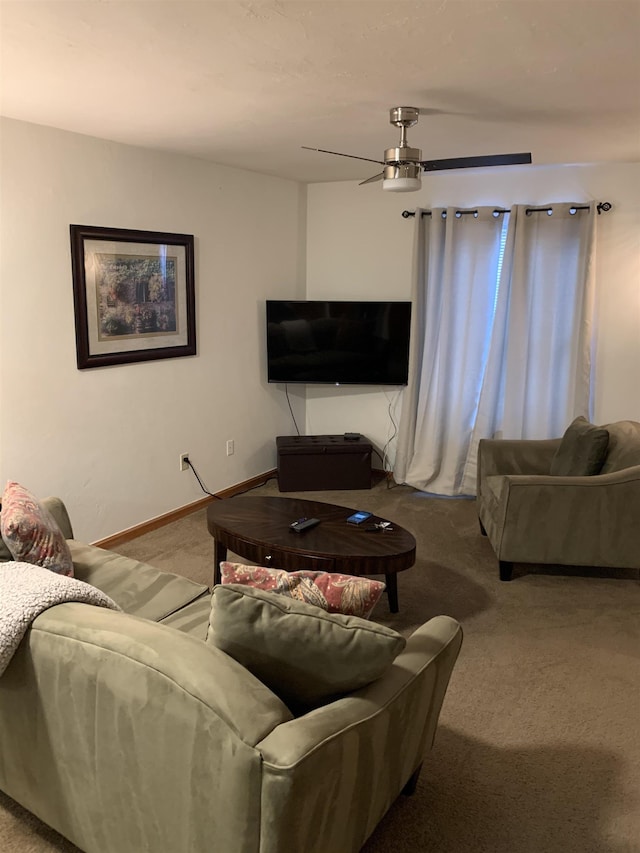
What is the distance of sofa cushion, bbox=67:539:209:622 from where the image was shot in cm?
241

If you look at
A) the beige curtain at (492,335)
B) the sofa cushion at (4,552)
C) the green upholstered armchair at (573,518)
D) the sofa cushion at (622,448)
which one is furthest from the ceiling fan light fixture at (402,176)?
the sofa cushion at (4,552)

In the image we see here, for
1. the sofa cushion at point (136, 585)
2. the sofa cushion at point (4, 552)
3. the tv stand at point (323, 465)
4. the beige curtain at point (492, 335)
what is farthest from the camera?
the tv stand at point (323, 465)

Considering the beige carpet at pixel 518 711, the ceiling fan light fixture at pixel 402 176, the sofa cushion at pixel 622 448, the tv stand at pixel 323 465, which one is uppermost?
the ceiling fan light fixture at pixel 402 176

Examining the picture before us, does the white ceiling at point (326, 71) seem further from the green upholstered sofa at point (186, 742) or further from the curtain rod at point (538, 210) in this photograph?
the green upholstered sofa at point (186, 742)

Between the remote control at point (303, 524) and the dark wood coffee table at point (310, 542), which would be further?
the remote control at point (303, 524)

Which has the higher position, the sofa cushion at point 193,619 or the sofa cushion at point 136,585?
the sofa cushion at point 136,585

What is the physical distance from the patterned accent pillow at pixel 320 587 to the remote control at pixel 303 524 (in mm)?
A: 1318

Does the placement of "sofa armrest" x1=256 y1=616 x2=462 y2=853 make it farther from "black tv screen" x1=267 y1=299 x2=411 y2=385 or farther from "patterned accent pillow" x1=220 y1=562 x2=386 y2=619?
"black tv screen" x1=267 y1=299 x2=411 y2=385

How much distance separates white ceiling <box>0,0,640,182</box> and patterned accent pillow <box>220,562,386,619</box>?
1622 millimetres

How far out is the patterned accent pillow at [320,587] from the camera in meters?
1.83

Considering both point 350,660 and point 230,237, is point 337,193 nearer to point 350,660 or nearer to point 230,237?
point 230,237

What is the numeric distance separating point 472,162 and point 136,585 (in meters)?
2.63

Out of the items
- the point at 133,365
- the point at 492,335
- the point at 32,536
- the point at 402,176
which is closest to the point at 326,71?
the point at 402,176

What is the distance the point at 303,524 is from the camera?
3.31 metres
